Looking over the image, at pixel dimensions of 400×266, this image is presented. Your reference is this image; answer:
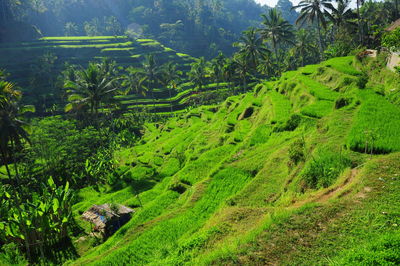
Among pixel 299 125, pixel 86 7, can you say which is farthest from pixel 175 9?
pixel 299 125

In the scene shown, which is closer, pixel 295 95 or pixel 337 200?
pixel 337 200

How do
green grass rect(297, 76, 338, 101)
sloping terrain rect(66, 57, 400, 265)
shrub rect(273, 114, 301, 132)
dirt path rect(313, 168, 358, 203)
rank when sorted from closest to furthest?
sloping terrain rect(66, 57, 400, 265) < dirt path rect(313, 168, 358, 203) < shrub rect(273, 114, 301, 132) < green grass rect(297, 76, 338, 101)

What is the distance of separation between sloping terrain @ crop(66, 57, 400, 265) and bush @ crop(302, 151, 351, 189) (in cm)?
4

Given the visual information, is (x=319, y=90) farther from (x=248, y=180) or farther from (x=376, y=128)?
(x=376, y=128)

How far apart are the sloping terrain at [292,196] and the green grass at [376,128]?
4cm

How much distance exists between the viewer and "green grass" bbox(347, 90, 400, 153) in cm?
996

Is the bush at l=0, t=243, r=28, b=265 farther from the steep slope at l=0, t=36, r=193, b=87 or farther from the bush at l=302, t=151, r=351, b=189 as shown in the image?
the steep slope at l=0, t=36, r=193, b=87

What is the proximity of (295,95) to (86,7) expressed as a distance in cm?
20049

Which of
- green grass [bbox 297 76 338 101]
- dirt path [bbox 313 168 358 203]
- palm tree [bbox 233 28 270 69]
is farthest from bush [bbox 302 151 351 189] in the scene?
palm tree [bbox 233 28 270 69]

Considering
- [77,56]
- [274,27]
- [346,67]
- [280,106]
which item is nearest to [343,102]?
[280,106]

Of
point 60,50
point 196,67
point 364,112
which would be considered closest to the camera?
point 364,112

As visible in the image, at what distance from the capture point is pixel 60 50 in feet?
304

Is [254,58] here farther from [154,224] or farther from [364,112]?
[154,224]

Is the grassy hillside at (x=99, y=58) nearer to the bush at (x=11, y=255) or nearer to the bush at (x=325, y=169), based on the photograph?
the bush at (x=11, y=255)
